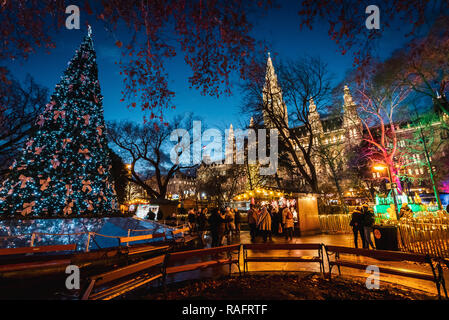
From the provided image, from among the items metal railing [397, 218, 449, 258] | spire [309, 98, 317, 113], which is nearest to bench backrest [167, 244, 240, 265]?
metal railing [397, 218, 449, 258]

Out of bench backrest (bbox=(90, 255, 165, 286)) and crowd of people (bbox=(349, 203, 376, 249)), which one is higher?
crowd of people (bbox=(349, 203, 376, 249))

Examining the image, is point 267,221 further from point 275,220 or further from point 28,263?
point 28,263

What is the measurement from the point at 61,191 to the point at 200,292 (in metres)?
8.82

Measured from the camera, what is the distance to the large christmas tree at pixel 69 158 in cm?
920

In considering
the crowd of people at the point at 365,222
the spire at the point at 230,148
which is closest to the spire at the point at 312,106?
the spire at the point at 230,148

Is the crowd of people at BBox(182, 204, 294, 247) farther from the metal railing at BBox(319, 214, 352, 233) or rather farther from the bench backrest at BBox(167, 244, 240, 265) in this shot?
the bench backrest at BBox(167, 244, 240, 265)

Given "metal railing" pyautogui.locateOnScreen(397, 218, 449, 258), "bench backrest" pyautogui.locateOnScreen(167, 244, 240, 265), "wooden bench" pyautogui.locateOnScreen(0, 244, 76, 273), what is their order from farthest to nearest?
"metal railing" pyautogui.locateOnScreen(397, 218, 449, 258) → "wooden bench" pyautogui.locateOnScreen(0, 244, 76, 273) → "bench backrest" pyautogui.locateOnScreen(167, 244, 240, 265)

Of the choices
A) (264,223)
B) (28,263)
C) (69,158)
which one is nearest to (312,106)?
(264,223)

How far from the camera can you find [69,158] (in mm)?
10078

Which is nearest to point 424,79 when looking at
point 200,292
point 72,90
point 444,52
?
point 444,52

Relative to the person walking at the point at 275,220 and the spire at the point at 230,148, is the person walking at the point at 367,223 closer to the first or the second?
the person walking at the point at 275,220

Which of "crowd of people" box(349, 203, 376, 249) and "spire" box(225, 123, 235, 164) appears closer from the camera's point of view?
"crowd of people" box(349, 203, 376, 249)

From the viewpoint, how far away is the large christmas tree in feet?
30.2

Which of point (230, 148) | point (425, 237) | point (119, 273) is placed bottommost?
point (119, 273)
